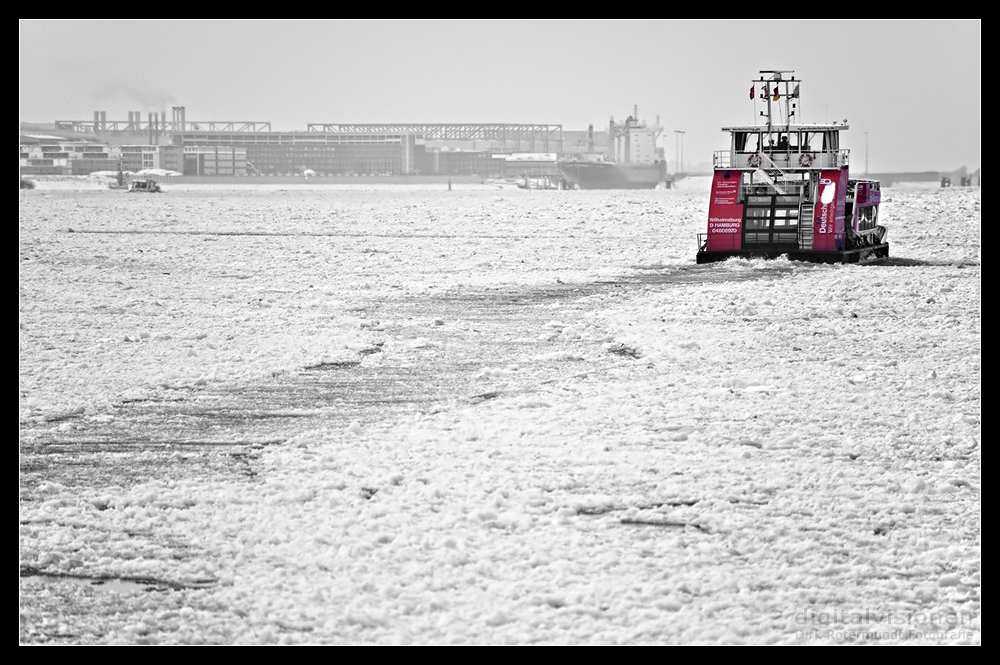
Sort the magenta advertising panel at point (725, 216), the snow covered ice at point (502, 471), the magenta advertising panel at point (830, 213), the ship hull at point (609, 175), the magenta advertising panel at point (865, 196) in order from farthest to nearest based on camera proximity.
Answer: the ship hull at point (609, 175)
the magenta advertising panel at point (865, 196)
the magenta advertising panel at point (725, 216)
the magenta advertising panel at point (830, 213)
the snow covered ice at point (502, 471)

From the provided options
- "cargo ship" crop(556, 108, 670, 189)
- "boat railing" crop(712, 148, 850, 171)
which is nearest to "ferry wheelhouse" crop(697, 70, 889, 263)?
"boat railing" crop(712, 148, 850, 171)

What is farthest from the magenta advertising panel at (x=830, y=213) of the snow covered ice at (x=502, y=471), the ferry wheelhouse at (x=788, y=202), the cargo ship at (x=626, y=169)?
the cargo ship at (x=626, y=169)

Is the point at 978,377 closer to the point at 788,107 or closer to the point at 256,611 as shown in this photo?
the point at 256,611

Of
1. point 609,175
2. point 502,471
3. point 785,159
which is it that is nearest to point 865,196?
point 785,159

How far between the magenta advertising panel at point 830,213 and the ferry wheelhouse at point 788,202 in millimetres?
16

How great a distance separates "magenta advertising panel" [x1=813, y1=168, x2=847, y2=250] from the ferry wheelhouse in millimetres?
16

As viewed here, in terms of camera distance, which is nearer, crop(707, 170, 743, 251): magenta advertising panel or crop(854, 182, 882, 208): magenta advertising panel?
crop(707, 170, 743, 251): magenta advertising panel

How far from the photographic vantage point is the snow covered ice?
3930 millimetres

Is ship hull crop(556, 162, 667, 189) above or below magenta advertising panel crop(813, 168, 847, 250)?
above

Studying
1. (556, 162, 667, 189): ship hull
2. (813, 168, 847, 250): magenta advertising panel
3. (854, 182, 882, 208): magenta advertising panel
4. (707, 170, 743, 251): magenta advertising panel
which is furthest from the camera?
(556, 162, 667, 189): ship hull

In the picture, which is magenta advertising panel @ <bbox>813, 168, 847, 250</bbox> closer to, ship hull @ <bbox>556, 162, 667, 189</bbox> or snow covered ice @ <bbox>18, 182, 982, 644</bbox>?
snow covered ice @ <bbox>18, 182, 982, 644</bbox>

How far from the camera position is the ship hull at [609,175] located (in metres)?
132

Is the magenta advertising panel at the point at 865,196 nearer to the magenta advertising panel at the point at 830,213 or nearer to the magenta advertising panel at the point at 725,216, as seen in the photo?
the magenta advertising panel at the point at 830,213
